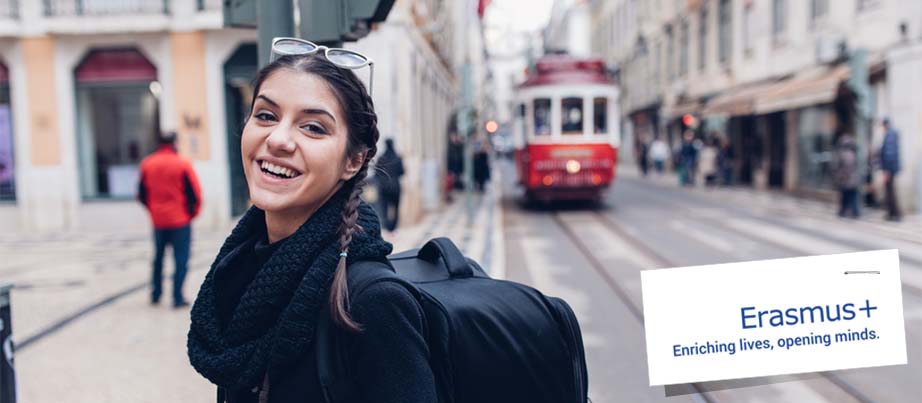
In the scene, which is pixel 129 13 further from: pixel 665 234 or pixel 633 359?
pixel 633 359

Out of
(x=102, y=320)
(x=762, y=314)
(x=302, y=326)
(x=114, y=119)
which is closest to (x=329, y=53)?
(x=302, y=326)

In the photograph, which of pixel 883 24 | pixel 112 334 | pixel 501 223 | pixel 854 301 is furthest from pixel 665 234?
pixel 854 301

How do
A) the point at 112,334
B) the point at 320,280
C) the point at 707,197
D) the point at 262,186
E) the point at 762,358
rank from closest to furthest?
the point at 320,280 → the point at 262,186 → the point at 762,358 → the point at 112,334 → the point at 707,197

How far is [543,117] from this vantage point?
57.5ft

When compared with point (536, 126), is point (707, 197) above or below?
below

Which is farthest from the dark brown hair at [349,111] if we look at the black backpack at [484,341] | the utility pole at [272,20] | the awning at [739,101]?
the awning at [739,101]

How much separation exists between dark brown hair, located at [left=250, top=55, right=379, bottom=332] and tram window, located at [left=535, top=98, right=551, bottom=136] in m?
15.8

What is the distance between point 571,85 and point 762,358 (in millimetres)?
15460

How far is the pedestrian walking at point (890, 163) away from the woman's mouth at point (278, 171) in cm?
1425

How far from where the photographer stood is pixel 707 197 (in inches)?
833

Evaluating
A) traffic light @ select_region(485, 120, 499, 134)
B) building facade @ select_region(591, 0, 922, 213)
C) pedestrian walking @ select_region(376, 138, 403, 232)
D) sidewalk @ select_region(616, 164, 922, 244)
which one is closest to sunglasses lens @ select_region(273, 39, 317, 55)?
pedestrian walking @ select_region(376, 138, 403, 232)

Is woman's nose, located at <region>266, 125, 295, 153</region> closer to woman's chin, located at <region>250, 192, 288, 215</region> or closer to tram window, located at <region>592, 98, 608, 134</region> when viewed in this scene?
woman's chin, located at <region>250, 192, 288, 215</region>

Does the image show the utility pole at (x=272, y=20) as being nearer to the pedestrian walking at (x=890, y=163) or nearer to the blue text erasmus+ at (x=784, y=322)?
the blue text erasmus+ at (x=784, y=322)

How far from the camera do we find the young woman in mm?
1543
